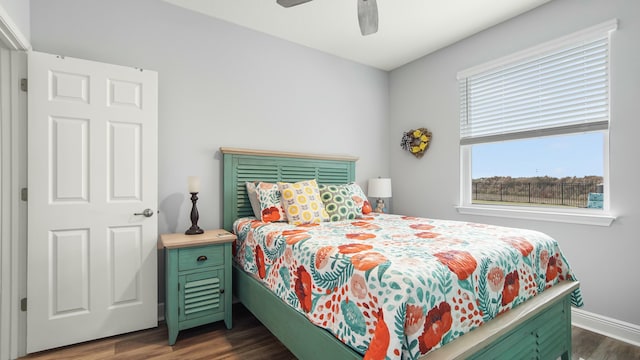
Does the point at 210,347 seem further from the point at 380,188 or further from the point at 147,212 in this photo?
the point at 380,188

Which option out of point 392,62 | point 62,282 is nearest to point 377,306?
point 62,282

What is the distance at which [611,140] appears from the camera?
2.34 metres

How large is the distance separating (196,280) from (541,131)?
3245 millimetres

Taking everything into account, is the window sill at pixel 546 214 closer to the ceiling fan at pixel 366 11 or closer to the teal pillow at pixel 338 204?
the teal pillow at pixel 338 204

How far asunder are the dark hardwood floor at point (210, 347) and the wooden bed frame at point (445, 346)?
21cm

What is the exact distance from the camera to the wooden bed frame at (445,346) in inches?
53.2

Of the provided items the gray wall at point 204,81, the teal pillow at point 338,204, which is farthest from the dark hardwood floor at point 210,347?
the teal pillow at point 338,204


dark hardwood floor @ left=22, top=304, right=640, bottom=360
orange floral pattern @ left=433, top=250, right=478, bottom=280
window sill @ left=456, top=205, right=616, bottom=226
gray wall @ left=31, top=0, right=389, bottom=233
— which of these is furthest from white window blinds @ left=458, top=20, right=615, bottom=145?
orange floral pattern @ left=433, top=250, right=478, bottom=280

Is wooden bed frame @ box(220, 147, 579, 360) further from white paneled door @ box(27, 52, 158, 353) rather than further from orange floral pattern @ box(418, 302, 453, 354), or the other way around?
white paneled door @ box(27, 52, 158, 353)

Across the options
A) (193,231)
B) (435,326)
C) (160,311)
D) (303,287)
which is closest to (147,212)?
(193,231)

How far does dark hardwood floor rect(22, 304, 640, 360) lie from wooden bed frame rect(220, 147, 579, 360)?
0.21 meters

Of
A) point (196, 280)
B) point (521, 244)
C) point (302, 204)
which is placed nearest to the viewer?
point (521, 244)

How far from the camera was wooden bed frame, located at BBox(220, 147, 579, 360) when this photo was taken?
135cm

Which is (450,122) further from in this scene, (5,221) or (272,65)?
(5,221)
